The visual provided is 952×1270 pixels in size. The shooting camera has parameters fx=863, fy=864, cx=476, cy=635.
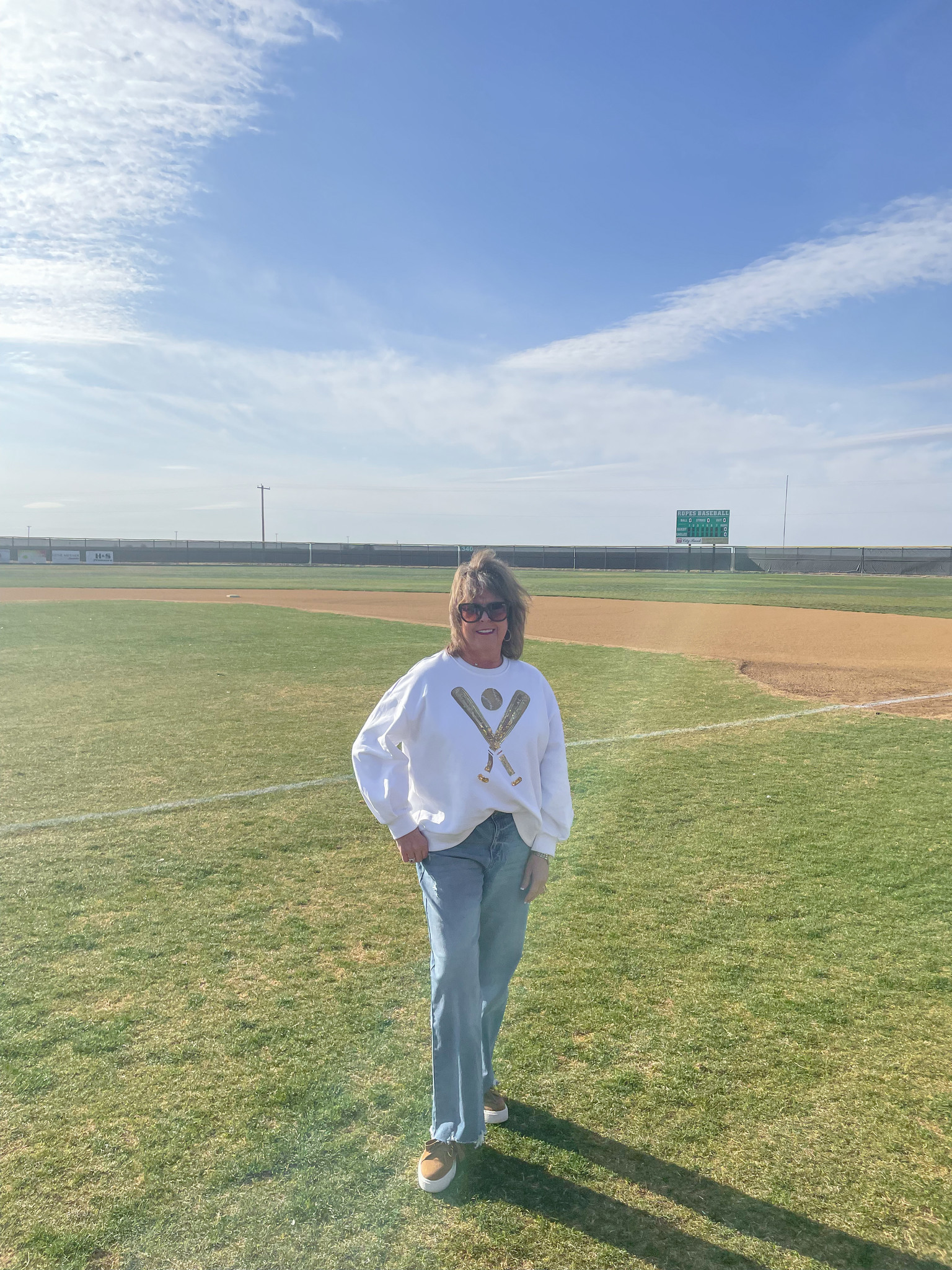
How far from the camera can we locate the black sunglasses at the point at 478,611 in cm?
268

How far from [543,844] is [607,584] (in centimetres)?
3988

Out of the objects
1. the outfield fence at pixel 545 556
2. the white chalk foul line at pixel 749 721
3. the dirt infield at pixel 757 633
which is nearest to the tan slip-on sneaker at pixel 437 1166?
the white chalk foul line at pixel 749 721

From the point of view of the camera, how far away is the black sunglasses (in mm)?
2676

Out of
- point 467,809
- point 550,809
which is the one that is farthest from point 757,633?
point 467,809

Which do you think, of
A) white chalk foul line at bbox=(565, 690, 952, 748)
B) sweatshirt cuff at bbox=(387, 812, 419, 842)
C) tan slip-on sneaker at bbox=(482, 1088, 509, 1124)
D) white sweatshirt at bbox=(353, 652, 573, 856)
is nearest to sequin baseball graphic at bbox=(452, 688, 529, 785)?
white sweatshirt at bbox=(353, 652, 573, 856)

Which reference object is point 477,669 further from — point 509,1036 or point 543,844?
point 509,1036

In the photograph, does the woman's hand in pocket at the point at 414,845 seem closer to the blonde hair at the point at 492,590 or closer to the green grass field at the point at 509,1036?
the blonde hair at the point at 492,590

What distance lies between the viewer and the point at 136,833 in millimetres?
5516

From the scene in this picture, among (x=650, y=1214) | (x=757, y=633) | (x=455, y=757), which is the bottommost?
(x=650, y=1214)

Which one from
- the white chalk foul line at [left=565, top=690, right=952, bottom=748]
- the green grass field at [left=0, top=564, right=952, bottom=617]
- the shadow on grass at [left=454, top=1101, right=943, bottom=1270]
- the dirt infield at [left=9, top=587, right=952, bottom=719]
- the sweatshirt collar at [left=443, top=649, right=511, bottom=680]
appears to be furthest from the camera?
the green grass field at [left=0, top=564, right=952, bottom=617]

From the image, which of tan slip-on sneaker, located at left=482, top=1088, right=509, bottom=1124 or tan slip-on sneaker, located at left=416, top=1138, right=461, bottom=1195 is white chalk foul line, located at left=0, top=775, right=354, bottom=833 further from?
tan slip-on sneaker, located at left=416, top=1138, right=461, bottom=1195

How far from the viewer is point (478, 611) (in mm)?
2682

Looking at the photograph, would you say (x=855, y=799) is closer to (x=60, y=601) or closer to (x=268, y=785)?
(x=268, y=785)

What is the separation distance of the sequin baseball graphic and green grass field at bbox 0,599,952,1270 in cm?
122
